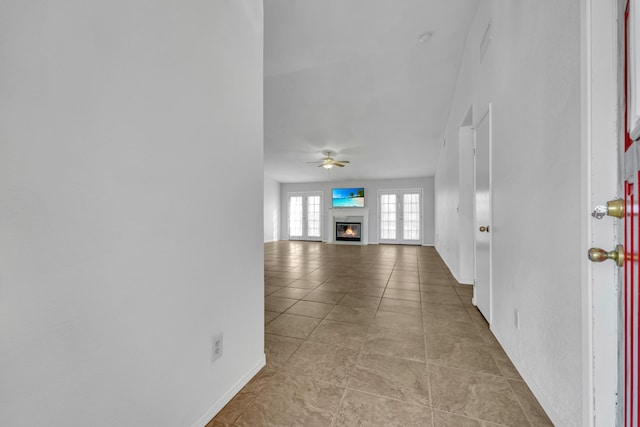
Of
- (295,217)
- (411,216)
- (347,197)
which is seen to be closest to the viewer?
(411,216)

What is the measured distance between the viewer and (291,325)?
2.30m

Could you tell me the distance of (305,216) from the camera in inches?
428

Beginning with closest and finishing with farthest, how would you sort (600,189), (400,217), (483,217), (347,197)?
(600,189) → (483,217) → (400,217) → (347,197)

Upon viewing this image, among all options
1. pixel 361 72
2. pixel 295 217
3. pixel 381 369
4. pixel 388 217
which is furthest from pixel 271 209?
pixel 381 369

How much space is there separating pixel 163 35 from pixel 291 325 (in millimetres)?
2162

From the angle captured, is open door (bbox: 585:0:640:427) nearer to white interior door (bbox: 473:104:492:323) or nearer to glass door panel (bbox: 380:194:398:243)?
white interior door (bbox: 473:104:492:323)

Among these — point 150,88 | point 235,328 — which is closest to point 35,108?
point 150,88

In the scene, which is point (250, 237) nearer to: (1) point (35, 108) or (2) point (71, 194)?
(2) point (71, 194)

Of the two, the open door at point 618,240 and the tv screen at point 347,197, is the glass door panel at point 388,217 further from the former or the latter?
the open door at point 618,240

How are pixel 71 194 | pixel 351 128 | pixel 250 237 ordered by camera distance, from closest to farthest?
pixel 71 194 → pixel 250 237 → pixel 351 128

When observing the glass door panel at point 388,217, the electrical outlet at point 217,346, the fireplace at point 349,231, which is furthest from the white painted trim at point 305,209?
the electrical outlet at point 217,346

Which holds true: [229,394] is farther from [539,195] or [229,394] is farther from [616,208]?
[539,195]

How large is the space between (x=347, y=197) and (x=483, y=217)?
305 inches

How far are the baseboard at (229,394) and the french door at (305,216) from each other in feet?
29.7
